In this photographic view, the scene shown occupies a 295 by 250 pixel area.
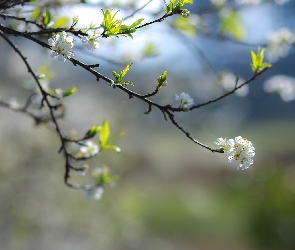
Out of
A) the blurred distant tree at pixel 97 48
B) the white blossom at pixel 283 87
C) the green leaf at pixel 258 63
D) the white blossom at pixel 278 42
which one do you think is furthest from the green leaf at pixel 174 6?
the white blossom at pixel 283 87

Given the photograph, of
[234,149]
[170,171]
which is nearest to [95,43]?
[234,149]

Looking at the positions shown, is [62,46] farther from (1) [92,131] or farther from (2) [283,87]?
(2) [283,87]

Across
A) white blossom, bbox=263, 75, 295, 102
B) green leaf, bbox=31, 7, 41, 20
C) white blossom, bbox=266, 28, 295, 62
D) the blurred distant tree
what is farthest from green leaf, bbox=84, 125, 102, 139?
white blossom, bbox=263, 75, 295, 102

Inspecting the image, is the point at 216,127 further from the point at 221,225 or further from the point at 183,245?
the point at 183,245

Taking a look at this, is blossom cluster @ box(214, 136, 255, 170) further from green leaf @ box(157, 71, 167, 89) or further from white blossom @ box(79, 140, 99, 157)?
white blossom @ box(79, 140, 99, 157)

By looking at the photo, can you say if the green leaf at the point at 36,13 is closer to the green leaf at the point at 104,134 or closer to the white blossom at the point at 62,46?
the green leaf at the point at 104,134

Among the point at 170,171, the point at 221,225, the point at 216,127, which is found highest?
A: the point at 216,127
